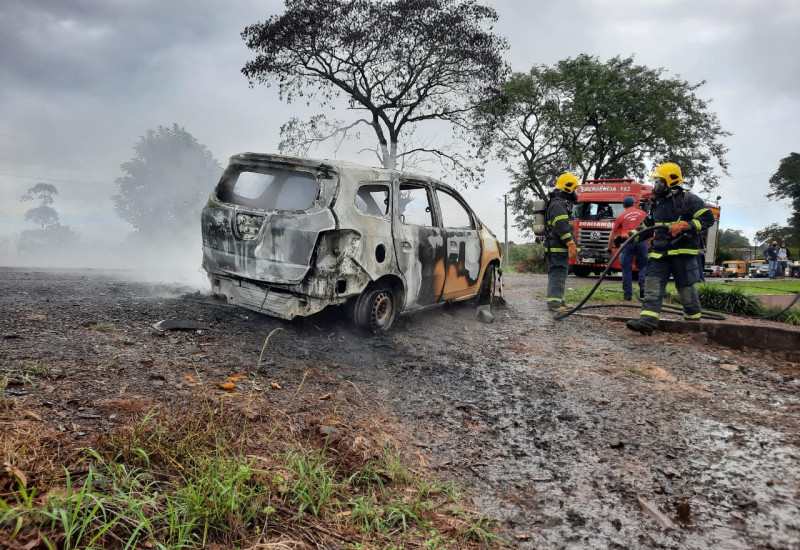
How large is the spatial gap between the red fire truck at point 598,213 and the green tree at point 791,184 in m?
42.5

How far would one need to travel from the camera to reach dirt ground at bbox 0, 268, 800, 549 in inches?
84.6

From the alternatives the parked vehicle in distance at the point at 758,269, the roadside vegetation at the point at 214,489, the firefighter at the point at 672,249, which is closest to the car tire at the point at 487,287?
the firefighter at the point at 672,249

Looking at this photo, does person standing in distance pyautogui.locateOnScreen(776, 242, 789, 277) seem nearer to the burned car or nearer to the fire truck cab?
the fire truck cab

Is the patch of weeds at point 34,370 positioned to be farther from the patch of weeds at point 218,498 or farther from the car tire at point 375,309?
the car tire at point 375,309

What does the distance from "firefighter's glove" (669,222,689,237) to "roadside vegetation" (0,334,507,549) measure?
15.0ft

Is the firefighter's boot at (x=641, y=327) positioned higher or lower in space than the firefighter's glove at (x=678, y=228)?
lower

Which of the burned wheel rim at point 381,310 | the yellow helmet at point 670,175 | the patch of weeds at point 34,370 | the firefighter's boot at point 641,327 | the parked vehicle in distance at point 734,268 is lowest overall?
the patch of weeds at point 34,370

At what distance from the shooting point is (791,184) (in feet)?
150

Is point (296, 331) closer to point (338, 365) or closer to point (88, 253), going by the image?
point (338, 365)

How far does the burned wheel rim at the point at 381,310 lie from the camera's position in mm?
4711

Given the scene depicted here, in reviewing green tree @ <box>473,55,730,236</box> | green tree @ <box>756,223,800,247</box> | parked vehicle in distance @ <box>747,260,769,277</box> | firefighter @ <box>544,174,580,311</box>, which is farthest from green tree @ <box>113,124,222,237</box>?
green tree @ <box>756,223,800,247</box>

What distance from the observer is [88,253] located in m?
30.8

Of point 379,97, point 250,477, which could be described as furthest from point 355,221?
point 379,97

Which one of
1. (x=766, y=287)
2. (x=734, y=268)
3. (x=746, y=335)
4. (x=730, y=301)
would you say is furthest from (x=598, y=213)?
(x=734, y=268)
